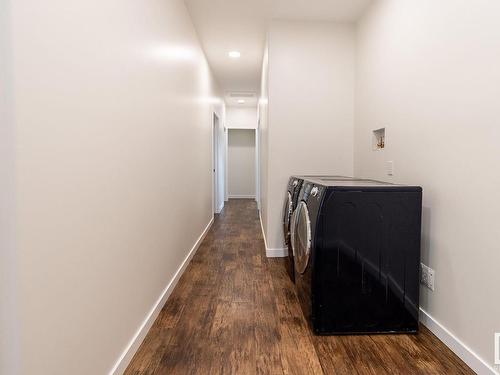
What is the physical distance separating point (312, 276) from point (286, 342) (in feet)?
1.25

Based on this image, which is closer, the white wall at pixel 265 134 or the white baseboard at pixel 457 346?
the white baseboard at pixel 457 346

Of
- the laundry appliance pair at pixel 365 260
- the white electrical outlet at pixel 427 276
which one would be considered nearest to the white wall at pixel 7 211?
the laundry appliance pair at pixel 365 260

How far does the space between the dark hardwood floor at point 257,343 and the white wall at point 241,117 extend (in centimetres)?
561

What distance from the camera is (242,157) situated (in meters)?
8.30

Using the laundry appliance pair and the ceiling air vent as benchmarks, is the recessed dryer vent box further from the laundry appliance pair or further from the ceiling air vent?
the ceiling air vent

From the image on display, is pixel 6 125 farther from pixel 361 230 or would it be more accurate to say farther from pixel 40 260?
pixel 361 230

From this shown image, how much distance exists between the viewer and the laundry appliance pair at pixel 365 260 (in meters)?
1.73

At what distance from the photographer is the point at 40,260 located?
0.87 m

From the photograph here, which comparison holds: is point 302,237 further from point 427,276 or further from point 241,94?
point 241,94

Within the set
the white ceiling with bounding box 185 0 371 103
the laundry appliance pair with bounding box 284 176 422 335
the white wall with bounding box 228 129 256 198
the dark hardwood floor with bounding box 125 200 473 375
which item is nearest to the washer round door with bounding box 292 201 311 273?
the laundry appliance pair with bounding box 284 176 422 335

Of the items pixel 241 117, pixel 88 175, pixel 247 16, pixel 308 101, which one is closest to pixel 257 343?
pixel 88 175

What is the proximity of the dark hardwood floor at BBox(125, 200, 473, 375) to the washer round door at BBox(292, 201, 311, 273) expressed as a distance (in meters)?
0.34

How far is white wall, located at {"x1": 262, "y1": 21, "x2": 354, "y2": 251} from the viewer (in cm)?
307

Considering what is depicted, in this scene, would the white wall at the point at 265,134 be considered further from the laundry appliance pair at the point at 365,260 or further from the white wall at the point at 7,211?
the white wall at the point at 7,211
